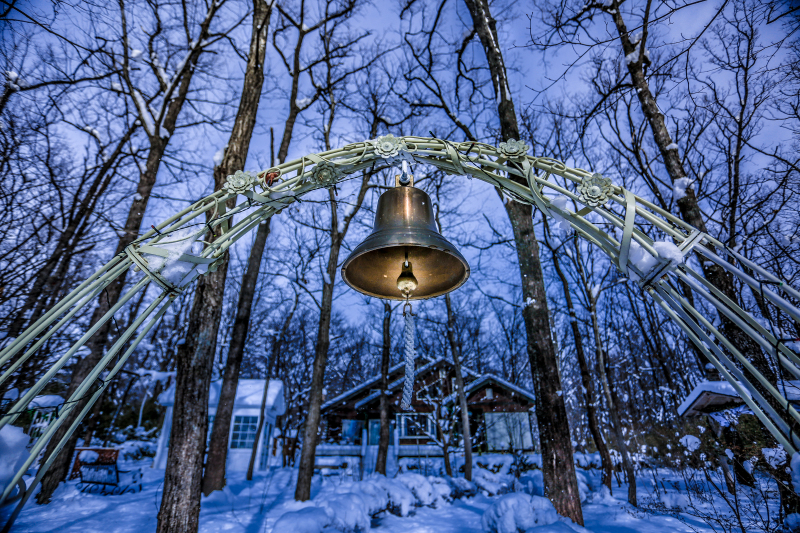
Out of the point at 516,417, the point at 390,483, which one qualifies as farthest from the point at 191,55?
the point at 516,417

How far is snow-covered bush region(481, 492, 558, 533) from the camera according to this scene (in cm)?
437

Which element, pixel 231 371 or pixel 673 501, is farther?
pixel 231 371

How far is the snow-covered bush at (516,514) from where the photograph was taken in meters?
4.37

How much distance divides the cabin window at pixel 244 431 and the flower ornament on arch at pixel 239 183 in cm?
1386

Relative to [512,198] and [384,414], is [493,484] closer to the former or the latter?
[384,414]

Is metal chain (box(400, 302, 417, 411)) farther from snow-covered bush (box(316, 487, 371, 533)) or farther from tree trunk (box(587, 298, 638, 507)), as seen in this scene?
tree trunk (box(587, 298, 638, 507))

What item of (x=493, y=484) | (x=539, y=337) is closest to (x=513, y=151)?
(x=539, y=337)

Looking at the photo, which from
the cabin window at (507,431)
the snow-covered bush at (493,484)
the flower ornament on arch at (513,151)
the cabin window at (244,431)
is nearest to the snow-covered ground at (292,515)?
the snow-covered bush at (493,484)

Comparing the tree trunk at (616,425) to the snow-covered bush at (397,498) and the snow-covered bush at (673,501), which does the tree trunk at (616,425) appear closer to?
the snow-covered bush at (673,501)

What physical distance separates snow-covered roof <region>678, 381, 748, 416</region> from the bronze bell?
6.43m

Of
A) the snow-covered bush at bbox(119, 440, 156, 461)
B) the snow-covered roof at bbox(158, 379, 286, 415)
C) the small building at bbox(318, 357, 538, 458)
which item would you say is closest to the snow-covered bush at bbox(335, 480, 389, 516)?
the snow-covered roof at bbox(158, 379, 286, 415)

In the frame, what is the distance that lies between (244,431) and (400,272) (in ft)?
45.1

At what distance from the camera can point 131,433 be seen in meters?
19.0

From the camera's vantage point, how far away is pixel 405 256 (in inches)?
94.0
